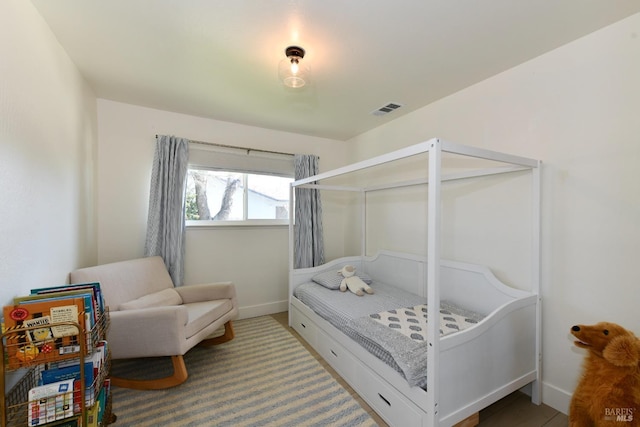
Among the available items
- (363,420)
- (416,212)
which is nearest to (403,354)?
(363,420)

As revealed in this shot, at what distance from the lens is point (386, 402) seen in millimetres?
1624

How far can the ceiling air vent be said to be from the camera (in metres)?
2.64

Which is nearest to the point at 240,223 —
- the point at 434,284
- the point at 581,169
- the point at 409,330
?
the point at 409,330

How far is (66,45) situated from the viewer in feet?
5.71

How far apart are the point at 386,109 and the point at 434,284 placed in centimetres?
202

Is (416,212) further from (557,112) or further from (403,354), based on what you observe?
(403,354)

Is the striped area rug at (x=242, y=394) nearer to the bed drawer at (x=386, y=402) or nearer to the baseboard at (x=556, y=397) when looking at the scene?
the bed drawer at (x=386, y=402)

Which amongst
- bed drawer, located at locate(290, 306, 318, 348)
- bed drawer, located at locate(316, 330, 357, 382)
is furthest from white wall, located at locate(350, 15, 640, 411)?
bed drawer, located at locate(290, 306, 318, 348)

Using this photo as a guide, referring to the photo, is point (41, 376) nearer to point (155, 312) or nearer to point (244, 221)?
point (155, 312)

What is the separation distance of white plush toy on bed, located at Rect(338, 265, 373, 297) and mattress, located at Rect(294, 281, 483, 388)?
53 millimetres

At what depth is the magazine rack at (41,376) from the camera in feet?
3.50

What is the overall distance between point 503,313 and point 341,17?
192 cm

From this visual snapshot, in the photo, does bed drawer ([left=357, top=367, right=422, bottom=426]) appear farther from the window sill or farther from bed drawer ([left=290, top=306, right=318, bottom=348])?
the window sill

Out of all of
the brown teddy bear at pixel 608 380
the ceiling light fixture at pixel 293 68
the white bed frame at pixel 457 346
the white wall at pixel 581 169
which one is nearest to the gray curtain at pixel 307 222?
the white bed frame at pixel 457 346
